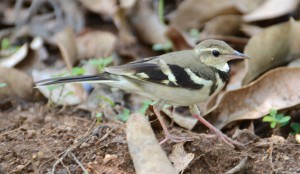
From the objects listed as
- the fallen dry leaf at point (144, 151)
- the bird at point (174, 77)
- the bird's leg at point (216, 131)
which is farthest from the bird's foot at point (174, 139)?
the fallen dry leaf at point (144, 151)

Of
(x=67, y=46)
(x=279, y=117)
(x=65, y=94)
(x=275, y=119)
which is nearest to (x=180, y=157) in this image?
(x=275, y=119)

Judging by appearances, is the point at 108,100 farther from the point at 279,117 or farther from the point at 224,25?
the point at 224,25

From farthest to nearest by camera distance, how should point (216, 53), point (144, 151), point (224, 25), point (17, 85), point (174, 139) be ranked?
point (224, 25), point (17, 85), point (216, 53), point (174, 139), point (144, 151)

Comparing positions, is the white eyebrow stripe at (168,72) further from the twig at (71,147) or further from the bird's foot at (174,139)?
the twig at (71,147)

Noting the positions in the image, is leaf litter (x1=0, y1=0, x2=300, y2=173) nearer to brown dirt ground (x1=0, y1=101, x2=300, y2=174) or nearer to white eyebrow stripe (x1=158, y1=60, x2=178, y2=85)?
brown dirt ground (x1=0, y1=101, x2=300, y2=174)

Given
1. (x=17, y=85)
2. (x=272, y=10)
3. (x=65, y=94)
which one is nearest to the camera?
(x=65, y=94)

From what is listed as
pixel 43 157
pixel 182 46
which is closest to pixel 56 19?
pixel 182 46
